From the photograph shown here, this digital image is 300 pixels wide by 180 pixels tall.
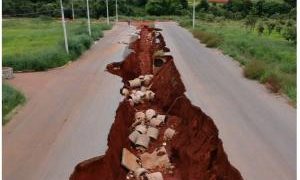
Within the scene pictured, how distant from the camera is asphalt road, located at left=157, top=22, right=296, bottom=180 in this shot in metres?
8.91

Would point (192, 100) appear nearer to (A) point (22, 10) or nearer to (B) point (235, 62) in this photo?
(B) point (235, 62)

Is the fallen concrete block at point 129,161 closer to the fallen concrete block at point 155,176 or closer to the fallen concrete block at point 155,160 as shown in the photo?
the fallen concrete block at point 155,160

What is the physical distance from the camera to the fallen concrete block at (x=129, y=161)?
960 centimetres

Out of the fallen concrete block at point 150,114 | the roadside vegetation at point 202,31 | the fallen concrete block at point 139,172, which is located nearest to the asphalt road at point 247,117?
the roadside vegetation at point 202,31

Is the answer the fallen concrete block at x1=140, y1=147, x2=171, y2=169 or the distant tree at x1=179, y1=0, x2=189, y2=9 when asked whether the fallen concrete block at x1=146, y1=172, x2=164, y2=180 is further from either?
the distant tree at x1=179, y1=0, x2=189, y2=9

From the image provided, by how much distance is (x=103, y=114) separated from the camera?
12.4 m

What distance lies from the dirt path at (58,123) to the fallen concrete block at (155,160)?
1062 mm

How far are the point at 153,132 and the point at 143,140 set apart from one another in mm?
694

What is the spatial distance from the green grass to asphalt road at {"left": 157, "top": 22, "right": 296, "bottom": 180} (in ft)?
18.2

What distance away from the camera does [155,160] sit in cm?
1023

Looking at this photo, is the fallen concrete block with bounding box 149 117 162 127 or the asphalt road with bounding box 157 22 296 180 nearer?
the asphalt road with bounding box 157 22 296 180

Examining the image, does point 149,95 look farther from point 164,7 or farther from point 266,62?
point 164,7

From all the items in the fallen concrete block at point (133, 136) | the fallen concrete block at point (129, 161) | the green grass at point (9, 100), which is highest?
the green grass at point (9, 100)

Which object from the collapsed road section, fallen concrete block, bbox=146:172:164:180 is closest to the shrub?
the collapsed road section
